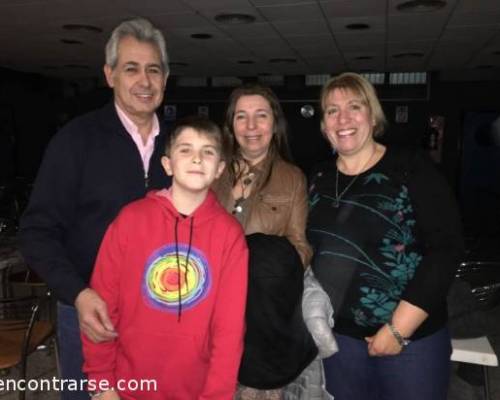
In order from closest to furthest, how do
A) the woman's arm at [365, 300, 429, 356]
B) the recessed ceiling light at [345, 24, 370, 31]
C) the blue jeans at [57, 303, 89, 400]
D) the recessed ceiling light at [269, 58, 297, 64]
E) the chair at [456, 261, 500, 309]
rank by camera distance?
A: the woman's arm at [365, 300, 429, 356], the blue jeans at [57, 303, 89, 400], the chair at [456, 261, 500, 309], the recessed ceiling light at [345, 24, 370, 31], the recessed ceiling light at [269, 58, 297, 64]

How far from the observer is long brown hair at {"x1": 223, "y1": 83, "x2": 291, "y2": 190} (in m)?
1.61

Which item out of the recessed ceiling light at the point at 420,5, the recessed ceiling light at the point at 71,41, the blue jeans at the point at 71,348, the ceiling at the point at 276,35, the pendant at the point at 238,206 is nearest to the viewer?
the blue jeans at the point at 71,348

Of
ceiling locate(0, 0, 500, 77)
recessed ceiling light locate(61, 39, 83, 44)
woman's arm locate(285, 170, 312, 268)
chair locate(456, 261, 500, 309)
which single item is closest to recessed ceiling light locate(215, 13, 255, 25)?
ceiling locate(0, 0, 500, 77)

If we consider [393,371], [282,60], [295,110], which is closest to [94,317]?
[393,371]

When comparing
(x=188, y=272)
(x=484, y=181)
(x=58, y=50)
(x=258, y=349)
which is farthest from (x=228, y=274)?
(x=484, y=181)

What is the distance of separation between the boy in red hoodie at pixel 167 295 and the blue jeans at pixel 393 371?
453mm

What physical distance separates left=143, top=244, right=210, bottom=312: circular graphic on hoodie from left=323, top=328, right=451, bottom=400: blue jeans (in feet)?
1.76

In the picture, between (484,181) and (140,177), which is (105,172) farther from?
(484,181)

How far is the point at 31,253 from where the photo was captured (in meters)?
1.34

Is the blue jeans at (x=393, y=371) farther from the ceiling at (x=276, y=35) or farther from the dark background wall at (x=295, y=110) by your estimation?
the dark background wall at (x=295, y=110)

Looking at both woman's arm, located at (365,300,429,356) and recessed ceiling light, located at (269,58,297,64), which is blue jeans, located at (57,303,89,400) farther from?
recessed ceiling light, located at (269,58,297,64)

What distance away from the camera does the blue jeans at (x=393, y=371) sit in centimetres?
139

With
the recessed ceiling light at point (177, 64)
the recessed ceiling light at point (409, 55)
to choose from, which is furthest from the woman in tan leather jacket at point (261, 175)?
the recessed ceiling light at point (177, 64)

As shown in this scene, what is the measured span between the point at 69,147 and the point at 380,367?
1.23 m
